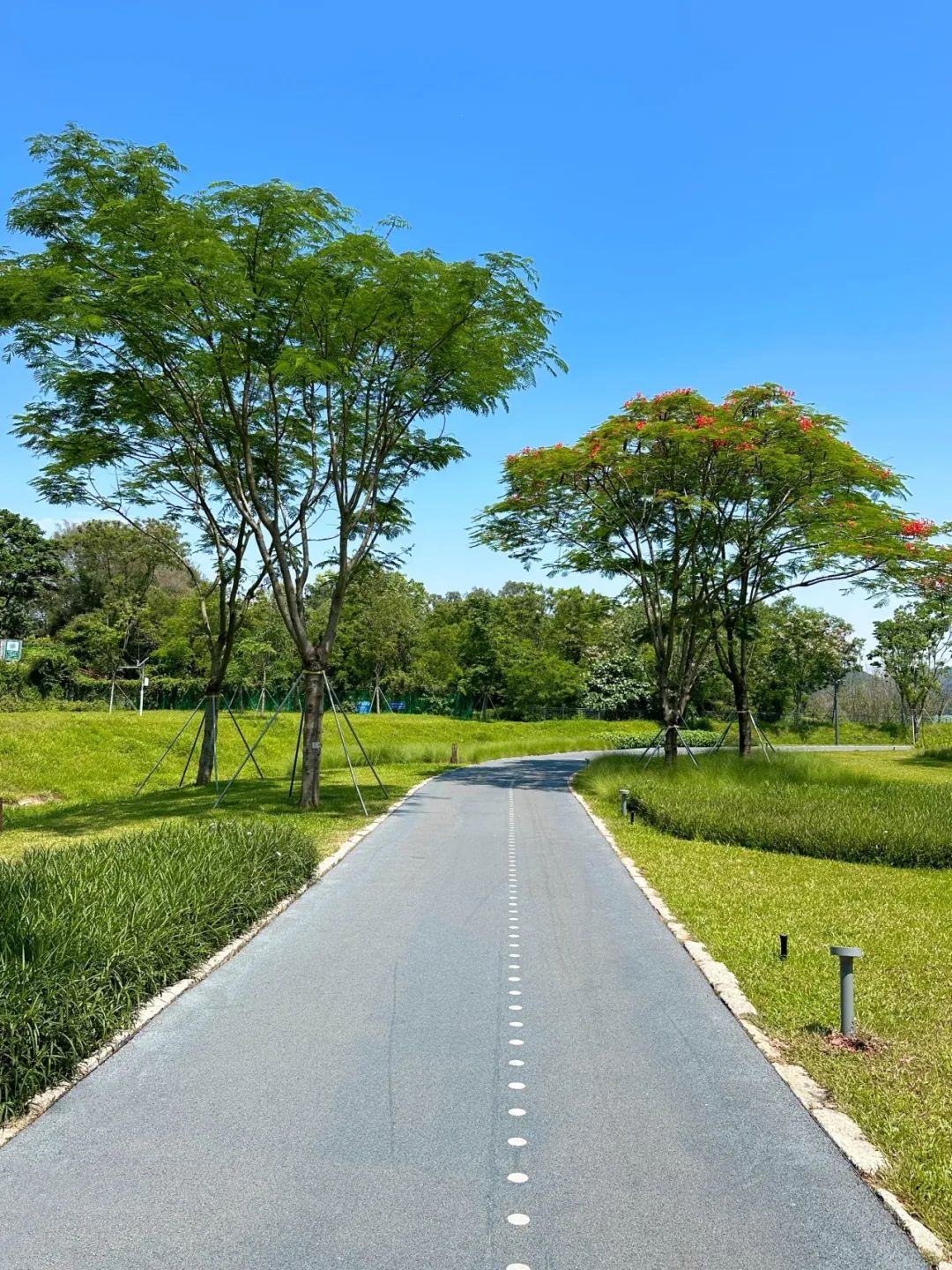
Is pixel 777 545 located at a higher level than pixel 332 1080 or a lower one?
higher

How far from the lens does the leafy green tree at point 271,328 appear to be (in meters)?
12.4

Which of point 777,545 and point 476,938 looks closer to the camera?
point 476,938

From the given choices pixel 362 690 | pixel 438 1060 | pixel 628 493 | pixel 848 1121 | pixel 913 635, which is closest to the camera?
pixel 848 1121

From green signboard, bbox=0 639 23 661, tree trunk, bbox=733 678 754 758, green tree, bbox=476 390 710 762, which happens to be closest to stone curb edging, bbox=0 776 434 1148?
green tree, bbox=476 390 710 762

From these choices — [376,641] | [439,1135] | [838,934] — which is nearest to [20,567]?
[376,641]

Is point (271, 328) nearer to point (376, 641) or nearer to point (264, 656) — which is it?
point (264, 656)

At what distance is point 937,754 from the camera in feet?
117

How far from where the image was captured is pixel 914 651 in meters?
47.4

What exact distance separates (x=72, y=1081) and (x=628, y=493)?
19.3 m

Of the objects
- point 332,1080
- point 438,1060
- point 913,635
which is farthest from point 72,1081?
point 913,635

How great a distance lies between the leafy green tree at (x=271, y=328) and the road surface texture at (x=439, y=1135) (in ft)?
30.8

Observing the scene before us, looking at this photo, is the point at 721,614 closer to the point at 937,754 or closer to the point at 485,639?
the point at 937,754

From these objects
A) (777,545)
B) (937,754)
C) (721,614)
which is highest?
(777,545)

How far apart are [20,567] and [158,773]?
22.8m
